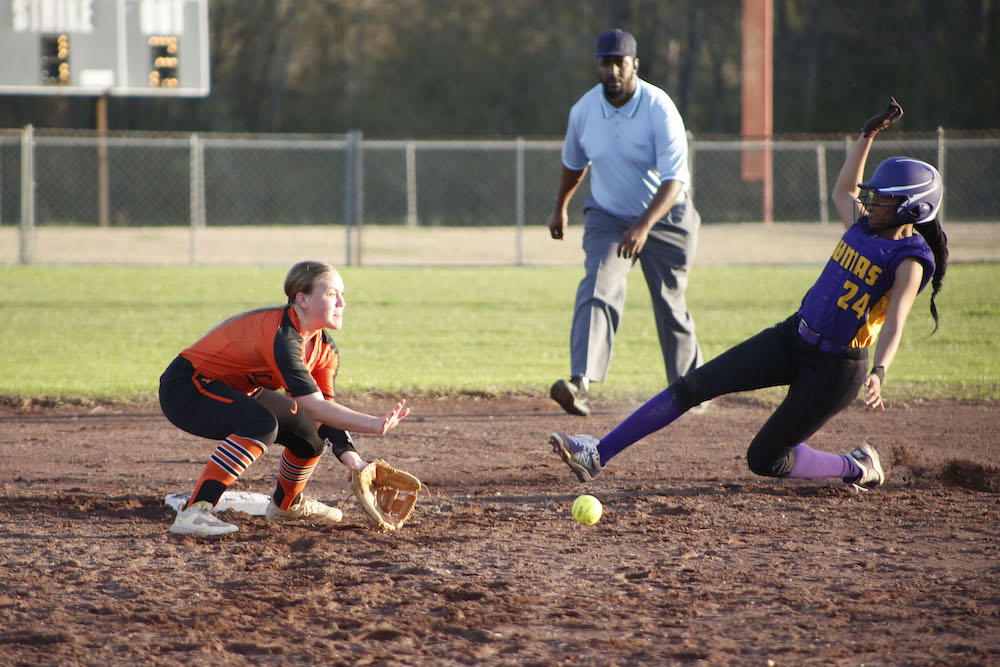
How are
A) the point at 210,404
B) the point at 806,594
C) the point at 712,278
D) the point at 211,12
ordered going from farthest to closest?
the point at 211,12 → the point at 712,278 → the point at 210,404 → the point at 806,594

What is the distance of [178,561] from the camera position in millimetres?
3736

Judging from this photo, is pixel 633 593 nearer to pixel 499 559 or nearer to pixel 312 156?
pixel 499 559

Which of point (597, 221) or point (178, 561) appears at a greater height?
point (597, 221)

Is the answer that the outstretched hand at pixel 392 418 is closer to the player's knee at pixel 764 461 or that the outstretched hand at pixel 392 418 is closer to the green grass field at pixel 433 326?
the player's knee at pixel 764 461

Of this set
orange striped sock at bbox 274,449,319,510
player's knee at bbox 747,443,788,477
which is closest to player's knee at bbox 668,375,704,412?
player's knee at bbox 747,443,788,477

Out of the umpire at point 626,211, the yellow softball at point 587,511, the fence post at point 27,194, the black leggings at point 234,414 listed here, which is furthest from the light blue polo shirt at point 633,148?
the fence post at point 27,194

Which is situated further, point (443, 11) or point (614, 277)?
point (443, 11)

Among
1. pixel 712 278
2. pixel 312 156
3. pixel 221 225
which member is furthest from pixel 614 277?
pixel 312 156

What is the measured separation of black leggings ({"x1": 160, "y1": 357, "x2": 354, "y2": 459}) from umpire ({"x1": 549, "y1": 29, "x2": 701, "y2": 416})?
1.71 meters

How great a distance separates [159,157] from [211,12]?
764 cm

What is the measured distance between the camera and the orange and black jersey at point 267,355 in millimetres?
3834

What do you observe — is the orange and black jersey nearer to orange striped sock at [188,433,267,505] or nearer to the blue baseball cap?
orange striped sock at [188,433,267,505]

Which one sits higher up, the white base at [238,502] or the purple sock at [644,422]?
the purple sock at [644,422]

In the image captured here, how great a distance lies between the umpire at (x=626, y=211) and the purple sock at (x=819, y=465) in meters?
1.33
